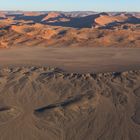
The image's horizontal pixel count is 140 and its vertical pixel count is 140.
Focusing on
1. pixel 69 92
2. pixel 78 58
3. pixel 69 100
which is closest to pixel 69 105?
pixel 69 100

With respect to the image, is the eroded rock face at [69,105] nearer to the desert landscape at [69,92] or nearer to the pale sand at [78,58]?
the desert landscape at [69,92]

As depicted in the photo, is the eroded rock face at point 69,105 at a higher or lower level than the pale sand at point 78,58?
higher

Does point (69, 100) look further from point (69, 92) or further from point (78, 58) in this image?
point (78, 58)

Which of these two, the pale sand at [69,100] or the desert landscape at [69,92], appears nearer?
the pale sand at [69,100]

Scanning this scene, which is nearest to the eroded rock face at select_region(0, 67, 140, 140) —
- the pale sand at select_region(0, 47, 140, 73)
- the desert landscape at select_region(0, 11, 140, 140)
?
the desert landscape at select_region(0, 11, 140, 140)

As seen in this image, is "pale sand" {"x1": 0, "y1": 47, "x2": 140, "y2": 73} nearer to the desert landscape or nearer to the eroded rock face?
the desert landscape

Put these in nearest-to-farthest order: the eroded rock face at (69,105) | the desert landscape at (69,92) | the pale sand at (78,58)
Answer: the eroded rock face at (69,105), the desert landscape at (69,92), the pale sand at (78,58)

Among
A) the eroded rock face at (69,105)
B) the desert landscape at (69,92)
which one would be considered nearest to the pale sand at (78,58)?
the desert landscape at (69,92)

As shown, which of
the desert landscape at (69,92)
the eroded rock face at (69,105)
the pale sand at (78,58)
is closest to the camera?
the eroded rock face at (69,105)
